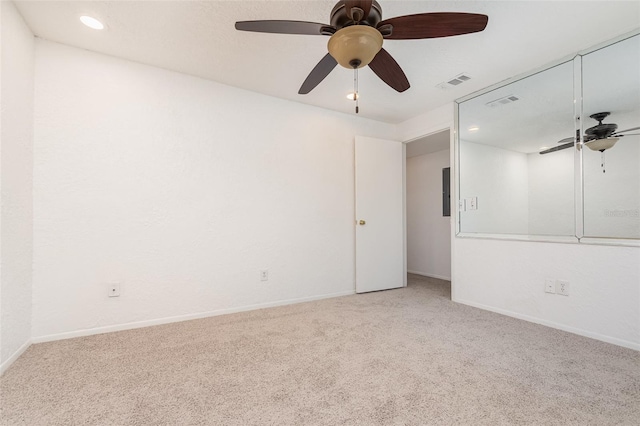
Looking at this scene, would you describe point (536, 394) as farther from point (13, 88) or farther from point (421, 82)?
point (13, 88)

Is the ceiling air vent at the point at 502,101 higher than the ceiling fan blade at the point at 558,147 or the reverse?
higher

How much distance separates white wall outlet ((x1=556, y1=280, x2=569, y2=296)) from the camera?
2.56 metres

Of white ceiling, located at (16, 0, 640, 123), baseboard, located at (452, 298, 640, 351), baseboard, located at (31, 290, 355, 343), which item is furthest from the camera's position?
baseboard, located at (31, 290, 355, 343)

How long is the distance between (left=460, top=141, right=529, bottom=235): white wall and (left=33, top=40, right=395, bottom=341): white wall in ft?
4.97

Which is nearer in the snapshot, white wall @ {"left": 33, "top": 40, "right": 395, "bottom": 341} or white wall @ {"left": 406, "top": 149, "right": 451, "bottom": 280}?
white wall @ {"left": 33, "top": 40, "right": 395, "bottom": 341}

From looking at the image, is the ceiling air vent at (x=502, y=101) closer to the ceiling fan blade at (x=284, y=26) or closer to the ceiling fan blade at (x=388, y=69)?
the ceiling fan blade at (x=388, y=69)

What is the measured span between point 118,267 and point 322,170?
2323 millimetres

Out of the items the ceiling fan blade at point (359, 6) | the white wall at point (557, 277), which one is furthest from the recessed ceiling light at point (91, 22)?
the white wall at point (557, 277)

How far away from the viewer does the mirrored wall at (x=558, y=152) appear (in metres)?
2.31

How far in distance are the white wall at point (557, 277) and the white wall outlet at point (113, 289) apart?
11.4ft

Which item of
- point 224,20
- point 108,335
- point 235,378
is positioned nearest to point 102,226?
point 108,335

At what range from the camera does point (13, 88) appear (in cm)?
198

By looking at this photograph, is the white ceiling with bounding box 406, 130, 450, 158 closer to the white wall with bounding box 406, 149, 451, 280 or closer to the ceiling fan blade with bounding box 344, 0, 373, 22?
the white wall with bounding box 406, 149, 451, 280

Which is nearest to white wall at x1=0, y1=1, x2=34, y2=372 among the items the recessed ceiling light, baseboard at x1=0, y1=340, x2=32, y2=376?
baseboard at x1=0, y1=340, x2=32, y2=376
